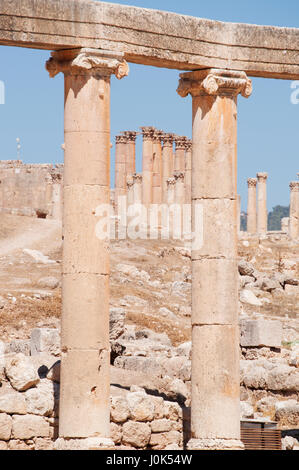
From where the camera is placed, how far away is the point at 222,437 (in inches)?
738

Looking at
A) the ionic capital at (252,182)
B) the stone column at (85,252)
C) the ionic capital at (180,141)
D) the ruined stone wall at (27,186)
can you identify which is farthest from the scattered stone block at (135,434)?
the ruined stone wall at (27,186)

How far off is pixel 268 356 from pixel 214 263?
9756 millimetres

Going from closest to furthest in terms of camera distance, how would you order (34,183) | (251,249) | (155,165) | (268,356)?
(268,356)
(251,249)
(155,165)
(34,183)

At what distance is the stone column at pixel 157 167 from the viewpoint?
7444 cm

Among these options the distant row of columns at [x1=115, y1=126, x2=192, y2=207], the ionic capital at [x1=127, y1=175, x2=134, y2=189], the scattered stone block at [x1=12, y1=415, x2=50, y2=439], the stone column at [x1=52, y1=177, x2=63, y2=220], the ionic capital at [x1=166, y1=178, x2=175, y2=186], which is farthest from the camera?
the ionic capital at [x1=127, y1=175, x2=134, y2=189]

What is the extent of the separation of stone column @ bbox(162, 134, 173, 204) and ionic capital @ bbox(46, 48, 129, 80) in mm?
58262

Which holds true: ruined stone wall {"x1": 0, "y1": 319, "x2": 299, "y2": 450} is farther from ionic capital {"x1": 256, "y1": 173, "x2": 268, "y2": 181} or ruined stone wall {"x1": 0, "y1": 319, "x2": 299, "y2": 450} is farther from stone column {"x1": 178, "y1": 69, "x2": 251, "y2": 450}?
ionic capital {"x1": 256, "y1": 173, "x2": 268, "y2": 181}

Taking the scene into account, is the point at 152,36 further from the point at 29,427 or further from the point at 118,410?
the point at 29,427

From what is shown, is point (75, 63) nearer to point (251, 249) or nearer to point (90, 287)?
point (90, 287)

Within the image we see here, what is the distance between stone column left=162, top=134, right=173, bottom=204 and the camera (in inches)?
3041

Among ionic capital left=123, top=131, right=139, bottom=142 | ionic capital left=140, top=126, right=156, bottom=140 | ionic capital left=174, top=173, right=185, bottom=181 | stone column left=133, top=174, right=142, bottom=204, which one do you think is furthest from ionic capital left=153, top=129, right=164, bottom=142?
stone column left=133, top=174, right=142, bottom=204

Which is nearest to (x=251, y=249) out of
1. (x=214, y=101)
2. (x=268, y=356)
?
(x=268, y=356)

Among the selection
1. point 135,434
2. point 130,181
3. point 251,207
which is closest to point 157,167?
point 130,181

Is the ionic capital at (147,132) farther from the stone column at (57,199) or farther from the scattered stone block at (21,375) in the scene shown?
the scattered stone block at (21,375)
